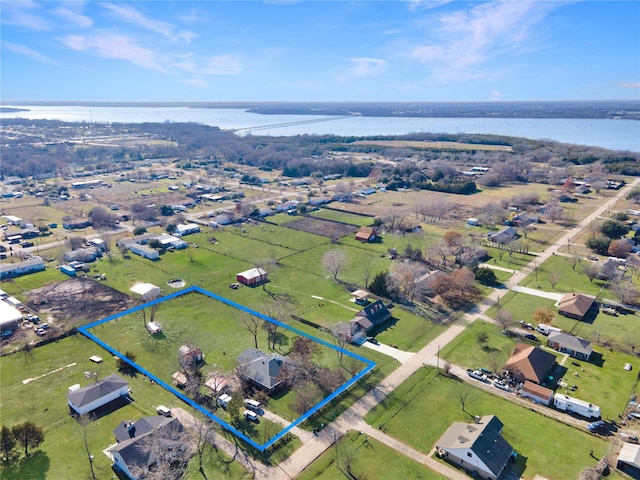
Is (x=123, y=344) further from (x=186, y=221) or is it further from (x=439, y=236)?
(x=439, y=236)

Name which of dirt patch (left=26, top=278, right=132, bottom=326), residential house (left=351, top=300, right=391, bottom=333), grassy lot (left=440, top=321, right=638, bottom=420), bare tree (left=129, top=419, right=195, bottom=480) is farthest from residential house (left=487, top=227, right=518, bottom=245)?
bare tree (left=129, top=419, right=195, bottom=480)

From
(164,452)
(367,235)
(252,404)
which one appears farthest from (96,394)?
(367,235)

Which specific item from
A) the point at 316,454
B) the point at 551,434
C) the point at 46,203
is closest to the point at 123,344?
the point at 316,454

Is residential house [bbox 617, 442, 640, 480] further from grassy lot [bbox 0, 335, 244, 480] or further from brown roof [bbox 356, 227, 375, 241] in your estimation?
brown roof [bbox 356, 227, 375, 241]

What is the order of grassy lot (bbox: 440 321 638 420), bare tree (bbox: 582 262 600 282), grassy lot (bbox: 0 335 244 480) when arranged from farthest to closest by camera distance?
bare tree (bbox: 582 262 600 282), grassy lot (bbox: 440 321 638 420), grassy lot (bbox: 0 335 244 480)

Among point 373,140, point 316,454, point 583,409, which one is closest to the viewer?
point 316,454

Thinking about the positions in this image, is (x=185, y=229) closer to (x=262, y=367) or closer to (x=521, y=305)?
(x=262, y=367)

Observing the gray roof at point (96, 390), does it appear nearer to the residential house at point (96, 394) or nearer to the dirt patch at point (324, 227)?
the residential house at point (96, 394)

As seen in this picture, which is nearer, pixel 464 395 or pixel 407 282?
pixel 464 395
